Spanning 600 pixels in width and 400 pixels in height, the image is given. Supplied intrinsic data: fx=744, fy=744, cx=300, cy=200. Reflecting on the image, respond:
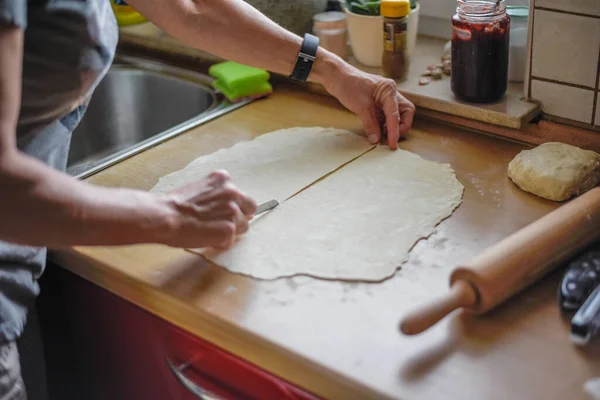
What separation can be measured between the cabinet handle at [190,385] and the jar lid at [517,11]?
805mm

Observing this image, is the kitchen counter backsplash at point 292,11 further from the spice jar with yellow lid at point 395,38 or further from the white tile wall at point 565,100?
the white tile wall at point 565,100

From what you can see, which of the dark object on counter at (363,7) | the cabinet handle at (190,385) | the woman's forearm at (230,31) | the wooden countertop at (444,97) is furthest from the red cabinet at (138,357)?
the dark object on counter at (363,7)

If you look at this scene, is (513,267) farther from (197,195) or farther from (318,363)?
(197,195)

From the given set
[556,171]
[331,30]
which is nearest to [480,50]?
[556,171]

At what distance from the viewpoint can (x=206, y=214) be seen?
91cm

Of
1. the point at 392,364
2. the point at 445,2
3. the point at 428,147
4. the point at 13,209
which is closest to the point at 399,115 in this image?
the point at 428,147

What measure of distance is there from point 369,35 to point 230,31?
12.0 inches

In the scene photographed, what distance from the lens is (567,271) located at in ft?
2.90

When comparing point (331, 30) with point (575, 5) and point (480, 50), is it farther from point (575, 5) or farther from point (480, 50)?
point (575, 5)

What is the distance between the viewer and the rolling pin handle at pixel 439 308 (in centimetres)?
77

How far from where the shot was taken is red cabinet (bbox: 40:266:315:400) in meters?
0.89

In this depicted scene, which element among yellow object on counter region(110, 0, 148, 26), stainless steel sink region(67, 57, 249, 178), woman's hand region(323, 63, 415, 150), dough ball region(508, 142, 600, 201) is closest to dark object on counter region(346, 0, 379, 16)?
woman's hand region(323, 63, 415, 150)

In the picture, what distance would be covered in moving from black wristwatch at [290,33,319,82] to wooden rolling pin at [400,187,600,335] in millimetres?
507

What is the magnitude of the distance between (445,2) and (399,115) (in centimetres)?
39
